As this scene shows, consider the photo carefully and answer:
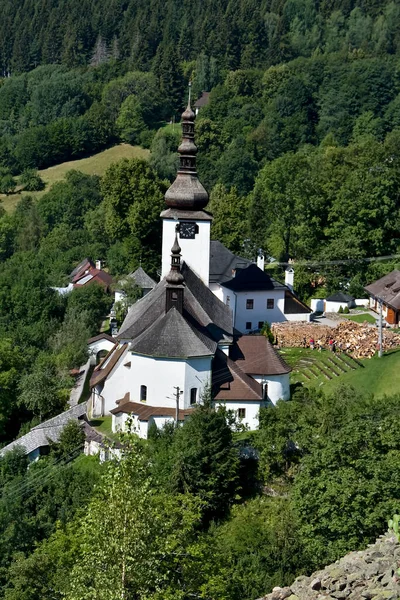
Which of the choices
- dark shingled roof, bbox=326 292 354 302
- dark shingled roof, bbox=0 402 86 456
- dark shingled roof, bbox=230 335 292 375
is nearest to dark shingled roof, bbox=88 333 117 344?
dark shingled roof, bbox=0 402 86 456

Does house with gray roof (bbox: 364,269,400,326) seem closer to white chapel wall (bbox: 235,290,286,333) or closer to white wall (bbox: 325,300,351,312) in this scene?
white wall (bbox: 325,300,351,312)

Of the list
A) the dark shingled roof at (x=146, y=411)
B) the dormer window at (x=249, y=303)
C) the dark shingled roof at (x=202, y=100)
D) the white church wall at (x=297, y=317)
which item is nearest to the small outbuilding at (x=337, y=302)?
the white church wall at (x=297, y=317)

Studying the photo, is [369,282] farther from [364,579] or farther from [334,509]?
[364,579]

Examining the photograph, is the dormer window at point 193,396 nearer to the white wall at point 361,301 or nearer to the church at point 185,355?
the church at point 185,355

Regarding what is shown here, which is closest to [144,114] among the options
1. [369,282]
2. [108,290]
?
[108,290]

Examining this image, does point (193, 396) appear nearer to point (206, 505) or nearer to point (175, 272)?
point (175, 272)
